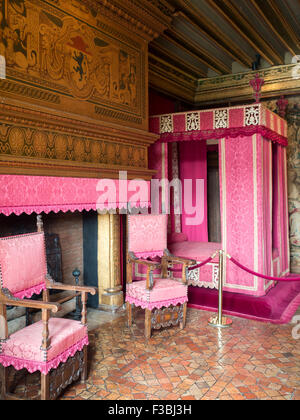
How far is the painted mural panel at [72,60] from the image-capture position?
305 cm

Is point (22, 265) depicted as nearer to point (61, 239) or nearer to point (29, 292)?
point (29, 292)

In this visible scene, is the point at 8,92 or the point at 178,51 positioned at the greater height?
the point at 178,51

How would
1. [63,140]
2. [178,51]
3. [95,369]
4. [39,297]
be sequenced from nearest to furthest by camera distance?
[95,369] < [63,140] < [39,297] < [178,51]

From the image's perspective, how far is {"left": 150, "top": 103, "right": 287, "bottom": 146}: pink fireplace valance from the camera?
4.64 metres

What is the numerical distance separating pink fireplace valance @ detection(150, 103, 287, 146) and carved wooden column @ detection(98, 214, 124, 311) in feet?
4.85

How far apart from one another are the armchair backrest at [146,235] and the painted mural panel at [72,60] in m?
1.22

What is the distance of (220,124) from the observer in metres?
4.83

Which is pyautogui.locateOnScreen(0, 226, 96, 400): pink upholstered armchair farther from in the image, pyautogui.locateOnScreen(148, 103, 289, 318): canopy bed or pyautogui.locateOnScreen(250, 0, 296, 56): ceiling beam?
pyautogui.locateOnScreen(250, 0, 296, 56): ceiling beam

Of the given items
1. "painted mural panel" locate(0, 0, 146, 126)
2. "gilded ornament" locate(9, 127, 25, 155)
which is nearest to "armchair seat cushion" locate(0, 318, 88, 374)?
"gilded ornament" locate(9, 127, 25, 155)

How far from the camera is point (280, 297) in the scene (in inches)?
187
